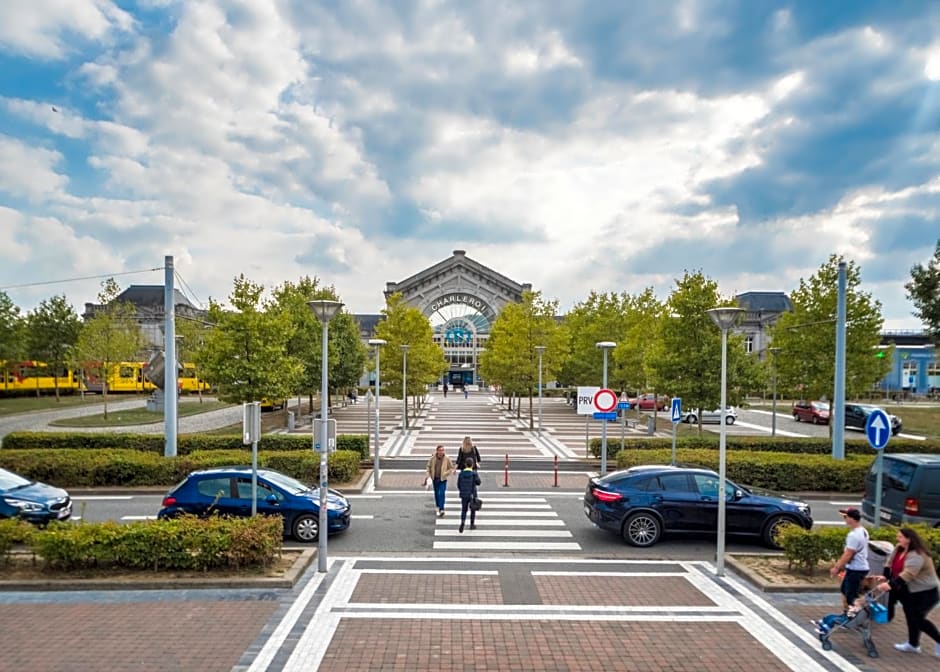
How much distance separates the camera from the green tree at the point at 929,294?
1027 inches

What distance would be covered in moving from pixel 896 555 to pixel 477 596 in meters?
5.51

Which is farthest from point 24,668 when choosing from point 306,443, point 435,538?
point 306,443

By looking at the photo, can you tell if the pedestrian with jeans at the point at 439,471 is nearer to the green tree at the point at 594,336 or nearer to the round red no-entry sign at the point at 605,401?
the round red no-entry sign at the point at 605,401

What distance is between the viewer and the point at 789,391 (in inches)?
1125

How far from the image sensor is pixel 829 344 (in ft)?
87.6

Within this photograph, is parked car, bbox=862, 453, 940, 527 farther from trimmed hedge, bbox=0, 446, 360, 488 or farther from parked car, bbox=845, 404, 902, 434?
parked car, bbox=845, 404, 902, 434

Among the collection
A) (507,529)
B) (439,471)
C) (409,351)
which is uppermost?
(409,351)

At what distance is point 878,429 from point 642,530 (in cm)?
461

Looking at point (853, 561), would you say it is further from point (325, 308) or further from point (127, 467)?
point (127, 467)

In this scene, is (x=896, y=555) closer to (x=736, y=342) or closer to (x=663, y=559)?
(x=663, y=559)

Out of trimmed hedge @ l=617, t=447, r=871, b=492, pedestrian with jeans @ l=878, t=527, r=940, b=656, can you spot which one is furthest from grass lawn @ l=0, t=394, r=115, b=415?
pedestrian with jeans @ l=878, t=527, r=940, b=656

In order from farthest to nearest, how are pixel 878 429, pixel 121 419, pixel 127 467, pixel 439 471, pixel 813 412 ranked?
pixel 813 412 → pixel 121 419 → pixel 127 467 → pixel 439 471 → pixel 878 429

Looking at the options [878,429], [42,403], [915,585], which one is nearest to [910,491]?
[878,429]

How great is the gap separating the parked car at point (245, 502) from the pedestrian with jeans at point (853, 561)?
28.7 ft
